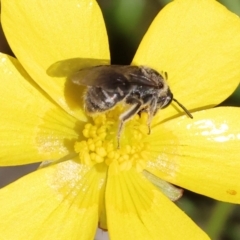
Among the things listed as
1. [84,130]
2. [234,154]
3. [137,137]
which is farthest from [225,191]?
[84,130]

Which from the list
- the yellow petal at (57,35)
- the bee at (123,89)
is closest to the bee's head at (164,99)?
the bee at (123,89)

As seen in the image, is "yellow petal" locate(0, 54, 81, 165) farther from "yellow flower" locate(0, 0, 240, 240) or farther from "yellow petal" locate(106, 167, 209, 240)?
"yellow petal" locate(106, 167, 209, 240)

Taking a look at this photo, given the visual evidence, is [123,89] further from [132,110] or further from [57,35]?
[57,35]

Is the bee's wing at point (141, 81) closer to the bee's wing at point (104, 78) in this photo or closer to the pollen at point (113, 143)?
the bee's wing at point (104, 78)

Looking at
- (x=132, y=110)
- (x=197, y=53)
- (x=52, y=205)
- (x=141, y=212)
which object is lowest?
(x=141, y=212)

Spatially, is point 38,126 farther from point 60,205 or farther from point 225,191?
point 225,191

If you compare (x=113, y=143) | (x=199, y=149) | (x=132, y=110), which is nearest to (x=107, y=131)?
(x=113, y=143)
